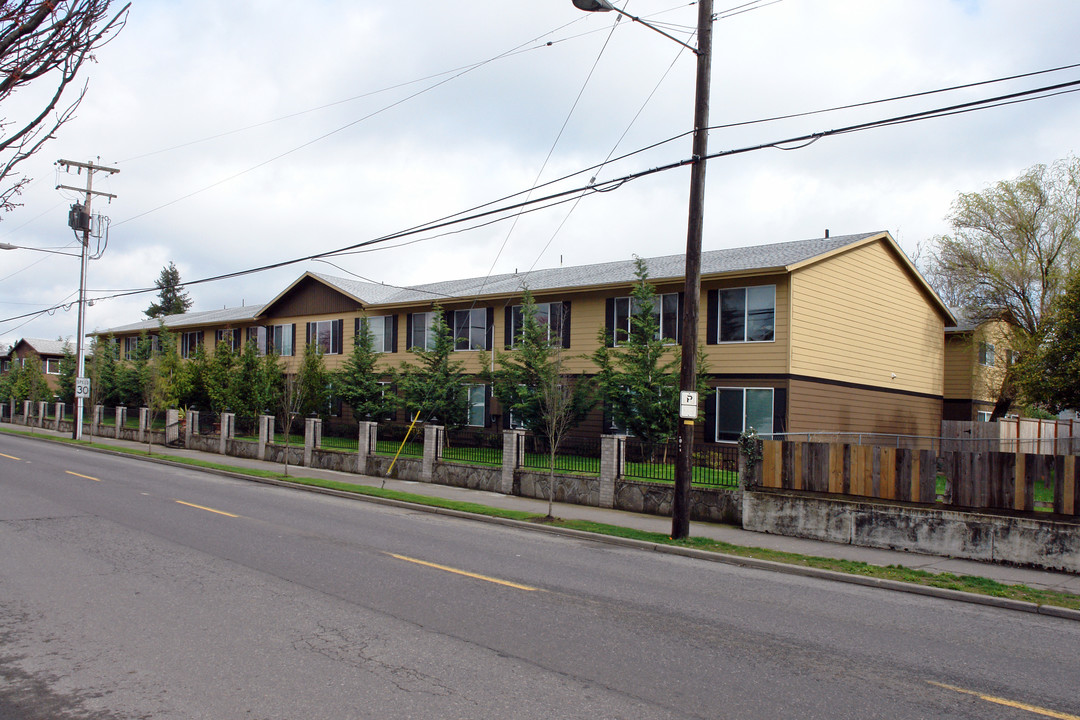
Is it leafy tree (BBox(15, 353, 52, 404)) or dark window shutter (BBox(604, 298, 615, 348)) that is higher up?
dark window shutter (BBox(604, 298, 615, 348))

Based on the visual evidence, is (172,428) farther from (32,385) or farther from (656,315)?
(32,385)

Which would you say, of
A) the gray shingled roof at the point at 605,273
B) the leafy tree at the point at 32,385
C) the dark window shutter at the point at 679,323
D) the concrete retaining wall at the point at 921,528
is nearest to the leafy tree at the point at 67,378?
the leafy tree at the point at 32,385

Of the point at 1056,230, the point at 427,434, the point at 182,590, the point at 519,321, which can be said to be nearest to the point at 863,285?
the point at 1056,230

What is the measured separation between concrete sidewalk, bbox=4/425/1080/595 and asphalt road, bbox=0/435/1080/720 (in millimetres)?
2050

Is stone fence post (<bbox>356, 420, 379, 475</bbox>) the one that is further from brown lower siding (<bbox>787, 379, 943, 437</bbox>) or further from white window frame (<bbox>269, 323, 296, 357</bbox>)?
white window frame (<bbox>269, 323, 296, 357</bbox>)

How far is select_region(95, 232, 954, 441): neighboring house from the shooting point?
79.6 ft

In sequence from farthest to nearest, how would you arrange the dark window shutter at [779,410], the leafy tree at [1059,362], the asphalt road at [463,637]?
the dark window shutter at [779,410]
the leafy tree at [1059,362]
the asphalt road at [463,637]

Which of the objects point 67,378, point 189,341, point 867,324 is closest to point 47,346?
point 67,378

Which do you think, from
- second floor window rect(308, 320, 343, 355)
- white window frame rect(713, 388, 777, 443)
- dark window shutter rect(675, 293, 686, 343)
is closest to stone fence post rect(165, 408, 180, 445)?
second floor window rect(308, 320, 343, 355)

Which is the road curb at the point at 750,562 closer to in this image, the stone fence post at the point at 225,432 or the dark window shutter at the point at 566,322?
the dark window shutter at the point at 566,322

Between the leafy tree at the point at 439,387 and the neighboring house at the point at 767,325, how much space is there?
3.31 ft

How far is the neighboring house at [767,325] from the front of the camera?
24.3 metres

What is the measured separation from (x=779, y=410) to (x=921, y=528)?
1070 cm

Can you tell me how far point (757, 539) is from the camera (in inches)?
570
